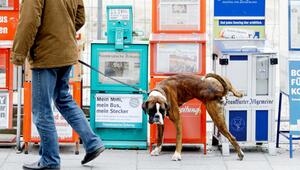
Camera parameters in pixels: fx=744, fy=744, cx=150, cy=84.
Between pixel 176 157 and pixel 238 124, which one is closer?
pixel 176 157

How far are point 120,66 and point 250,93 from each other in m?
1.33

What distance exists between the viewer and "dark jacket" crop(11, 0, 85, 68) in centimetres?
601

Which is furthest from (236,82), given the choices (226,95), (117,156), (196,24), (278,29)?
(278,29)

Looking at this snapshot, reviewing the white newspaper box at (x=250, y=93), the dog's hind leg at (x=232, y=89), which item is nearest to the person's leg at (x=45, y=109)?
the dog's hind leg at (x=232, y=89)

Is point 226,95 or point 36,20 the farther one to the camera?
point 226,95

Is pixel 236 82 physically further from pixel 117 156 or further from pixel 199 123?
pixel 117 156

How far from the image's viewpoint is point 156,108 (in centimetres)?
690

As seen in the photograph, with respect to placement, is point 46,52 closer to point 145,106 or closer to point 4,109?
point 145,106

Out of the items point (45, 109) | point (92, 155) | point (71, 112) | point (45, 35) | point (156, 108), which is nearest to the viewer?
point (45, 35)

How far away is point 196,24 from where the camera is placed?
746 centimetres

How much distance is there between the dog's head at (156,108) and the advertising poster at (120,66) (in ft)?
2.11

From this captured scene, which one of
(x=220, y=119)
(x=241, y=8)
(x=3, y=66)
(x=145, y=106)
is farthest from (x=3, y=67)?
(x=241, y=8)

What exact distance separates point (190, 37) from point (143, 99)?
2.57 feet

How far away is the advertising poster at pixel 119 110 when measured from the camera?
7512 mm
